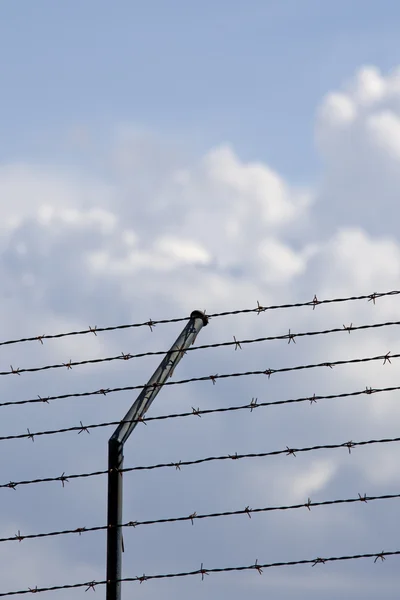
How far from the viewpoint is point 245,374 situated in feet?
23.9

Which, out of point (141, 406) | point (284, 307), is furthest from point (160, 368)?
point (284, 307)

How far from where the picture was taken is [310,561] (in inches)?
267

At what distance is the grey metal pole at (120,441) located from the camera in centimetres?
734

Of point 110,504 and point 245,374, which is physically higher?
point 245,374

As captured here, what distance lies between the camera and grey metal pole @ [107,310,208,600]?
24.1 ft

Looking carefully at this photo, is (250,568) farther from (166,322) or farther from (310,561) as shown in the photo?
(166,322)

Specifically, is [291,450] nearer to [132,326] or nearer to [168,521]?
[168,521]

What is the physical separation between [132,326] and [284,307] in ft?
3.44

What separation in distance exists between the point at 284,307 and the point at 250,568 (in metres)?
1.69

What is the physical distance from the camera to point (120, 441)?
24.4 feet

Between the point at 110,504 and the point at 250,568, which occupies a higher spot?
the point at 110,504

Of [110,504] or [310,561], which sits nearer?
[310,561]

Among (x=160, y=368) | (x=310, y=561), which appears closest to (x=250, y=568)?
(x=310, y=561)

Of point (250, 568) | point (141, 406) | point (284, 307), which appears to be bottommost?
point (250, 568)
